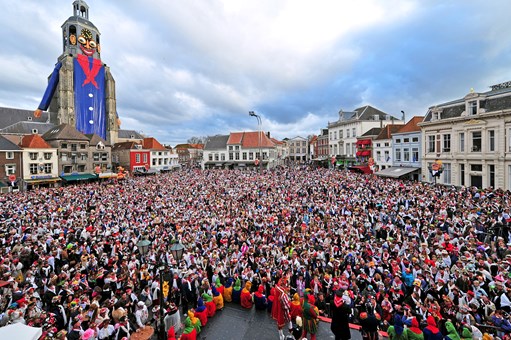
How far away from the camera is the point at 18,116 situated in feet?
177

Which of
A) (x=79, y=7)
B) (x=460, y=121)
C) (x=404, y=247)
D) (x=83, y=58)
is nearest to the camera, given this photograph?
(x=404, y=247)

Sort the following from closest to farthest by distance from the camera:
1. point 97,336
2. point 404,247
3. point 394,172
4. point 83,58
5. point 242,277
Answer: point 97,336, point 242,277, point 404,247, point 394,172, point 83,58

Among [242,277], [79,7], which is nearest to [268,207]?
[242,277]

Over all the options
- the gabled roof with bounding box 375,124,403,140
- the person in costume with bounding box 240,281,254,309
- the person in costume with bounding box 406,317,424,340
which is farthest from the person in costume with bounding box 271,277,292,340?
the gabled roof with bounding box 375,124,403,140

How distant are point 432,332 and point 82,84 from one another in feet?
235

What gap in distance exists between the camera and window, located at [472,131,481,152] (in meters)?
26.5

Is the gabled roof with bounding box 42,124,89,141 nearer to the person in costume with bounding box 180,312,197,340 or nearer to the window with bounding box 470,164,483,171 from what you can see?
the person in costume with bounding box 180,312,197,340

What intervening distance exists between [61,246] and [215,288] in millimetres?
9129

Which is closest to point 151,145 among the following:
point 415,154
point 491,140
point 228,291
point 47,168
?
point 47,168

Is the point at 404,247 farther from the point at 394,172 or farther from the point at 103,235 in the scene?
the point at 394,172

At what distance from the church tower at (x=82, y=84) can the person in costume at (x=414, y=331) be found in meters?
66.9

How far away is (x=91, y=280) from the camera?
10.1 meters

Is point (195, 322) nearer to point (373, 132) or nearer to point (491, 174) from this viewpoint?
point (491, 174)

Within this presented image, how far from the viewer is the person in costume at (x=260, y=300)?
929 cm
